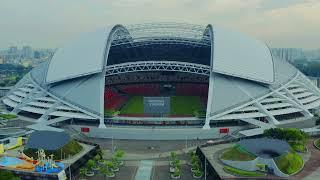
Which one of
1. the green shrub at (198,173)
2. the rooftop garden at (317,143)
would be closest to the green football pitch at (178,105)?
the rooftop garden at (317,143)

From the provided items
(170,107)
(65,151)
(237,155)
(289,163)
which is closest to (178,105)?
(170,107)

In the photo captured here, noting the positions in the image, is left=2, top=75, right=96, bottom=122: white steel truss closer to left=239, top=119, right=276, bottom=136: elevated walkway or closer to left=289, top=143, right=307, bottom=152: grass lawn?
left=239, top=119, right=276, bottom=136: elevated walkway

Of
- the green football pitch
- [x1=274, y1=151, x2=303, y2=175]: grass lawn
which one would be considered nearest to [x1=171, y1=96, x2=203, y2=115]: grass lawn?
the green football pitch

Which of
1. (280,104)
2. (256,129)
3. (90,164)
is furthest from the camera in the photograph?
(280,104)

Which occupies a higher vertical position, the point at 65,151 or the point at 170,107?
the point at 170,107

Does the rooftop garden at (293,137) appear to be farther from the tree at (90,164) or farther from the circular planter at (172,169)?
the tree at (90,164)

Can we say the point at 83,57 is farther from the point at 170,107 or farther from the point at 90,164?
the point at 90,164
